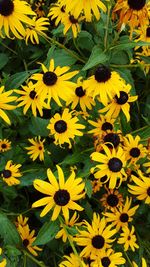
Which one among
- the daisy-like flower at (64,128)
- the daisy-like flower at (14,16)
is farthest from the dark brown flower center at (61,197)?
the daisy-like flower at (14,16)

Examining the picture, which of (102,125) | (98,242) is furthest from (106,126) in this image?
(98,242)

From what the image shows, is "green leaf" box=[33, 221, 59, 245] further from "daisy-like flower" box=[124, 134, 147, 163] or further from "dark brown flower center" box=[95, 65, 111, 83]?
"dark brown flower center" box=[95, 65, 111, 83]

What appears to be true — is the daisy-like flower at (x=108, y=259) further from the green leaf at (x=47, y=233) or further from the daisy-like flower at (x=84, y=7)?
the daisy-like flower at (x=84, y=7)

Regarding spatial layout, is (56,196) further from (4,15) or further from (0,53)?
(0,53)

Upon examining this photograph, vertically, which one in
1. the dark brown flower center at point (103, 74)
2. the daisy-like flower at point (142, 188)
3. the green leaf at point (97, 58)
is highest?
the green leaf at point (97, 58)

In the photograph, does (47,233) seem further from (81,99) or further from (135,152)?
(81,99)

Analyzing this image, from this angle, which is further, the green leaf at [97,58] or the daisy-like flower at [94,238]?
the daisy-like flower at [94,238]
